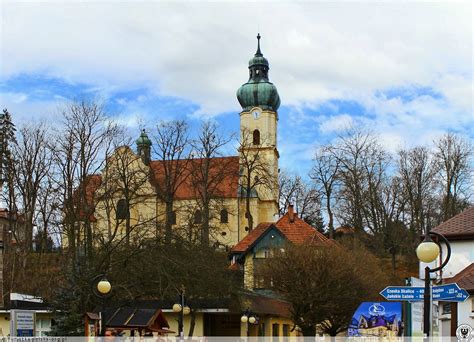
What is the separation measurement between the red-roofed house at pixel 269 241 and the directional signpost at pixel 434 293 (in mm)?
34156

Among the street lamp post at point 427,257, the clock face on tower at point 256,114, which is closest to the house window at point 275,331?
the street lamp post at point 427,257

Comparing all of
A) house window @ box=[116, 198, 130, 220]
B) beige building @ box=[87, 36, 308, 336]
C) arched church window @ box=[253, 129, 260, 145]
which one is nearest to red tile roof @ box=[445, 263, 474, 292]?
beige building @ box=[87, 36, 308, 336]

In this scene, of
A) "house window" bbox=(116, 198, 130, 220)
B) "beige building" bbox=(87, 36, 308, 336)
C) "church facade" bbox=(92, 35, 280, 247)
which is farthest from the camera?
"church facade" bbox=(92, 35, 280, 247)

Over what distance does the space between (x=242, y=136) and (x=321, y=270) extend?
48.0 meters

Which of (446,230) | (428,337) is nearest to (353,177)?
(446,230)

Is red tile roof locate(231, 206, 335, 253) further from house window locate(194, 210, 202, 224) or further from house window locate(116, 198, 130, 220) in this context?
house window locate(116, 198, 130, 220)

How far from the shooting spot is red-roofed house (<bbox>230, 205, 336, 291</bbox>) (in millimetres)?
51153

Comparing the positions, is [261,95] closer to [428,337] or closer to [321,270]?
[321,270]

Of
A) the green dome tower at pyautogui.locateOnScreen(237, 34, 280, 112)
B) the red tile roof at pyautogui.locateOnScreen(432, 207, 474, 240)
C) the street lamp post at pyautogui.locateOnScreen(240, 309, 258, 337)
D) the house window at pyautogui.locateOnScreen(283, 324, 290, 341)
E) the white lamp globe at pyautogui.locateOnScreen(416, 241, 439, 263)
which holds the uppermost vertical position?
the green dome tower at pyautogui.locateOnScreen(237, 34, 280, 112)

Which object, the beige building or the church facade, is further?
the church facade

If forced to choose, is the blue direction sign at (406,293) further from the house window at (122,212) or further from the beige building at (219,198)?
the house window at (122,212)

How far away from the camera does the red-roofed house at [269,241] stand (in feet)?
168

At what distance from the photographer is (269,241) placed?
183ft

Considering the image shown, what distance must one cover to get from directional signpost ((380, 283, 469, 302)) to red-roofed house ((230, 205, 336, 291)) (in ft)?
112
